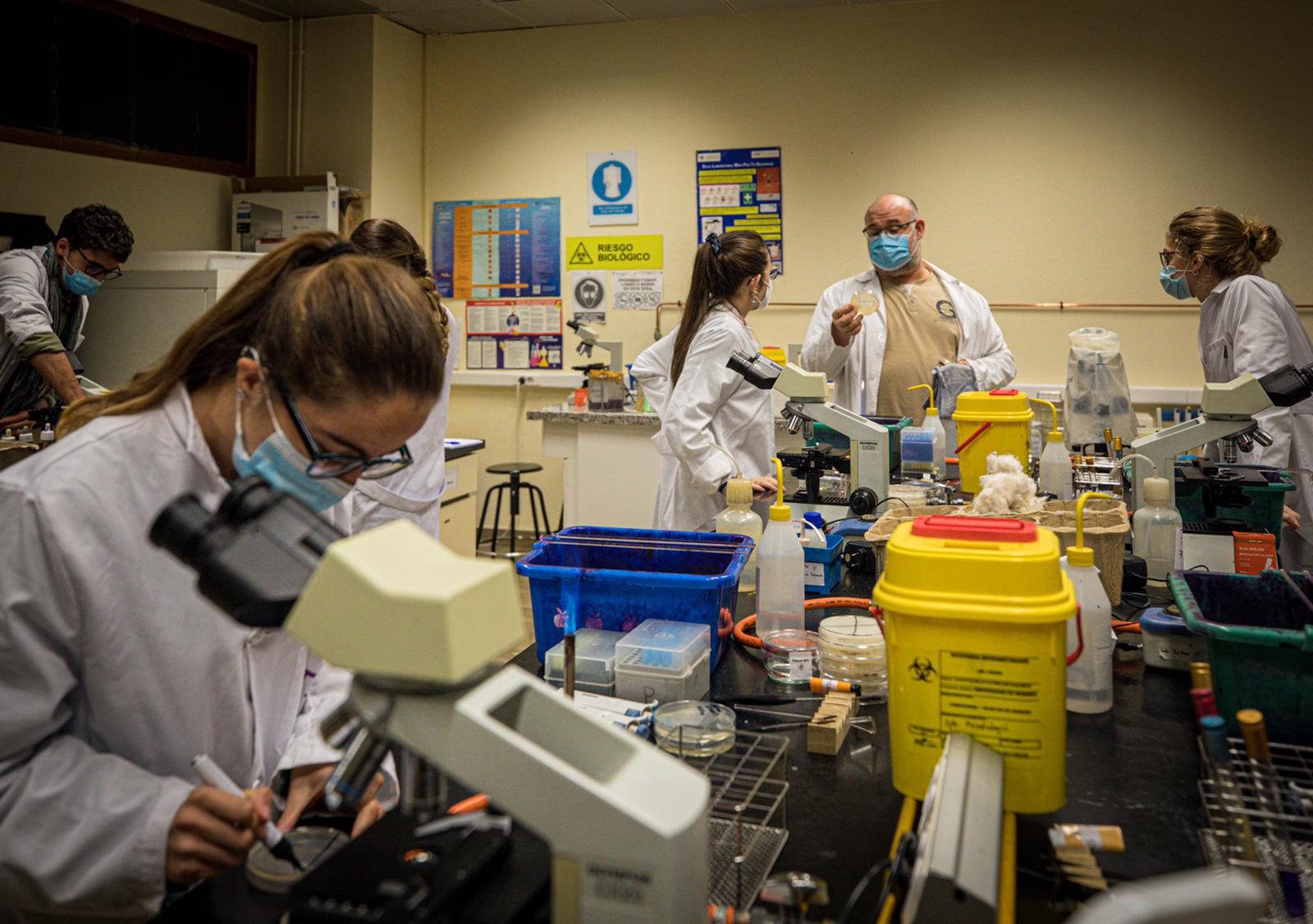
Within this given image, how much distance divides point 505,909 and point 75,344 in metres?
4.17

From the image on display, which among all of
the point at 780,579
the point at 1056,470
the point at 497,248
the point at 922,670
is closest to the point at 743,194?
the point at 497,248

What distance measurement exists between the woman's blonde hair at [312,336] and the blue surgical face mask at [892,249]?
305cm

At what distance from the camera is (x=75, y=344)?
412 cm

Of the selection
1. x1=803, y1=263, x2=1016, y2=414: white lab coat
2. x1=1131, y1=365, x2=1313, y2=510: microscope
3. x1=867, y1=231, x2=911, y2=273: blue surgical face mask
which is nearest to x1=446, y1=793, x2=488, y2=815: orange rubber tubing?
x1=1131, y1=365, x2=1313, y2=510: microscope

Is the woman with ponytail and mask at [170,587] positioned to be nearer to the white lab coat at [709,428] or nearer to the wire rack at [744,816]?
the wire rack at [744,816]

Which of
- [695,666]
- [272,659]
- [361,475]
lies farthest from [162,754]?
[695,666]

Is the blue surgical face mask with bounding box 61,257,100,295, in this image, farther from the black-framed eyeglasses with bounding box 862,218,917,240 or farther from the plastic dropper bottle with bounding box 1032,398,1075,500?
the plastic dropper bottle with bounding box 1032,398,1075,500

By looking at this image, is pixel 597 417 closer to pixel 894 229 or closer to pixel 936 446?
pixel 894 229

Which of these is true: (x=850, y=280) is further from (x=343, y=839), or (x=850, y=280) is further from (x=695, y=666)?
(x=343, y=839)

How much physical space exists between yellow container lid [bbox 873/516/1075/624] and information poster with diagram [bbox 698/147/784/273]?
14.5 ft

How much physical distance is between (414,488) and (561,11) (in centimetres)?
358

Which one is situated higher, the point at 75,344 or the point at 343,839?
the point at 75,344

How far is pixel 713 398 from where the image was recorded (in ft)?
9.70

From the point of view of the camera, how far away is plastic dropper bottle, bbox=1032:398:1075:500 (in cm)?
270
